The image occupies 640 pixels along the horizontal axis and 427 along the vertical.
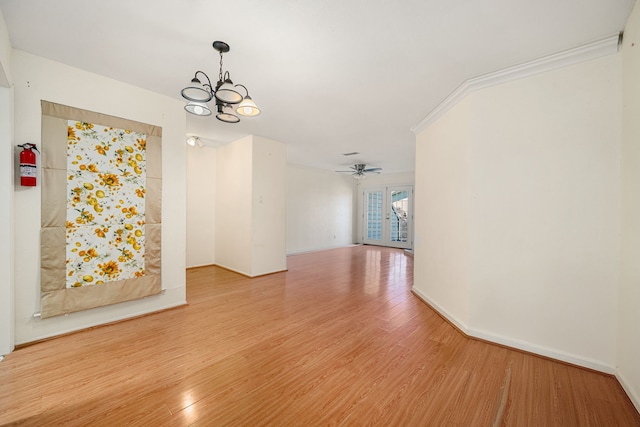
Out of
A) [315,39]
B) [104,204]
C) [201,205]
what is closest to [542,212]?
[315,39]

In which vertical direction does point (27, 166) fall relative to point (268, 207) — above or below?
above

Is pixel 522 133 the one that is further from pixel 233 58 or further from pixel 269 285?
pixel 269 285

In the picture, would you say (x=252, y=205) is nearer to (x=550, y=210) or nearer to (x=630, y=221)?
(x=550, y=210)

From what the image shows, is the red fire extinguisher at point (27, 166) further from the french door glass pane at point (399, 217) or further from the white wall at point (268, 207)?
the french door glass pane at point (399, 217)

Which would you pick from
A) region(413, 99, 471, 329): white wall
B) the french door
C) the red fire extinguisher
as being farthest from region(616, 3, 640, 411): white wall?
the french door

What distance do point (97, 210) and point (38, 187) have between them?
18.7 inches

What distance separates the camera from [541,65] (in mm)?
2219

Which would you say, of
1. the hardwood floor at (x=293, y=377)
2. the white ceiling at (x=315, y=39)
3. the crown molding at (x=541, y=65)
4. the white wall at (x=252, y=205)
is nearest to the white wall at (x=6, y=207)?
the hardwood floor at (x=293, y=377)

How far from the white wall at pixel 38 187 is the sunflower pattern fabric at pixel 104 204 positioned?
0.77ft

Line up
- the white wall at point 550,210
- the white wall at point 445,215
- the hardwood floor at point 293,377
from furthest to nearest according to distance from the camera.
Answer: the white wall at point 445,215
the white wall at point 550,210
the hardwood floor at point 293,377

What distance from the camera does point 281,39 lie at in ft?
6.56

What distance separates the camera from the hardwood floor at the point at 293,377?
5.12 ft

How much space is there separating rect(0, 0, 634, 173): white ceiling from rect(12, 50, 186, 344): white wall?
0.54 ft

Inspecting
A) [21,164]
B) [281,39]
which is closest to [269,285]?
[21,164]
